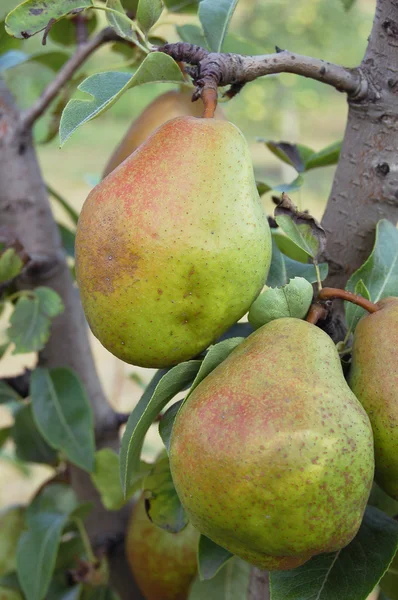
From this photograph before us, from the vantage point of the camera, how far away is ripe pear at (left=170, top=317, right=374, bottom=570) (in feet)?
1.42

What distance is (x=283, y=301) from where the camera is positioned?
1.74 feet

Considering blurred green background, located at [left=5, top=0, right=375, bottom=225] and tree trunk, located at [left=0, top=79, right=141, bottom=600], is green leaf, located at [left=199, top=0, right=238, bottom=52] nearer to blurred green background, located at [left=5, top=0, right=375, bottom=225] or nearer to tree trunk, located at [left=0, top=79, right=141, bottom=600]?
tree trunk, located at [left=0, top=79, right=141, bottom=600]

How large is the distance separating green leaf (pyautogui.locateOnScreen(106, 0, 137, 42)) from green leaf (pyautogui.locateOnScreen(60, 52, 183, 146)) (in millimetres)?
31

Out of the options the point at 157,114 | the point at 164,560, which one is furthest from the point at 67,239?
the point at 164,560

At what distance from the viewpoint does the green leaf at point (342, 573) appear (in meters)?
0.52

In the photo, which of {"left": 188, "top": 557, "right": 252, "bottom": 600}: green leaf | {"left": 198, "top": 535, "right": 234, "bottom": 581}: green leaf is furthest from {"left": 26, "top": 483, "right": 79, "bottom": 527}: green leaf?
{"left": 198, "top": 535, "right": 234, "bottom": 581}: green leaf

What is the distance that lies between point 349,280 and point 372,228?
2.2 inches

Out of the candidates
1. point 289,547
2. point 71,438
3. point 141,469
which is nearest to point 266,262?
point 289,547

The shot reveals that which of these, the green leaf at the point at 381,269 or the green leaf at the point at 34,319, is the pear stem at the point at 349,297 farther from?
the green leaf at the point at 34,319

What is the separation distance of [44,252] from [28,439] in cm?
28

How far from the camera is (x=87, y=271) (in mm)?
501

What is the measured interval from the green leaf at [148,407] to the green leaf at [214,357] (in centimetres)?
1

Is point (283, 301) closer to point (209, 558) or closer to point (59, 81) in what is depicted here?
point (209, 558)

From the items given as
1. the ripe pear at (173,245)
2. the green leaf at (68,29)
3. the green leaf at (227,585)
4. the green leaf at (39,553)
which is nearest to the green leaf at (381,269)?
the ripe pear at (173,245)
